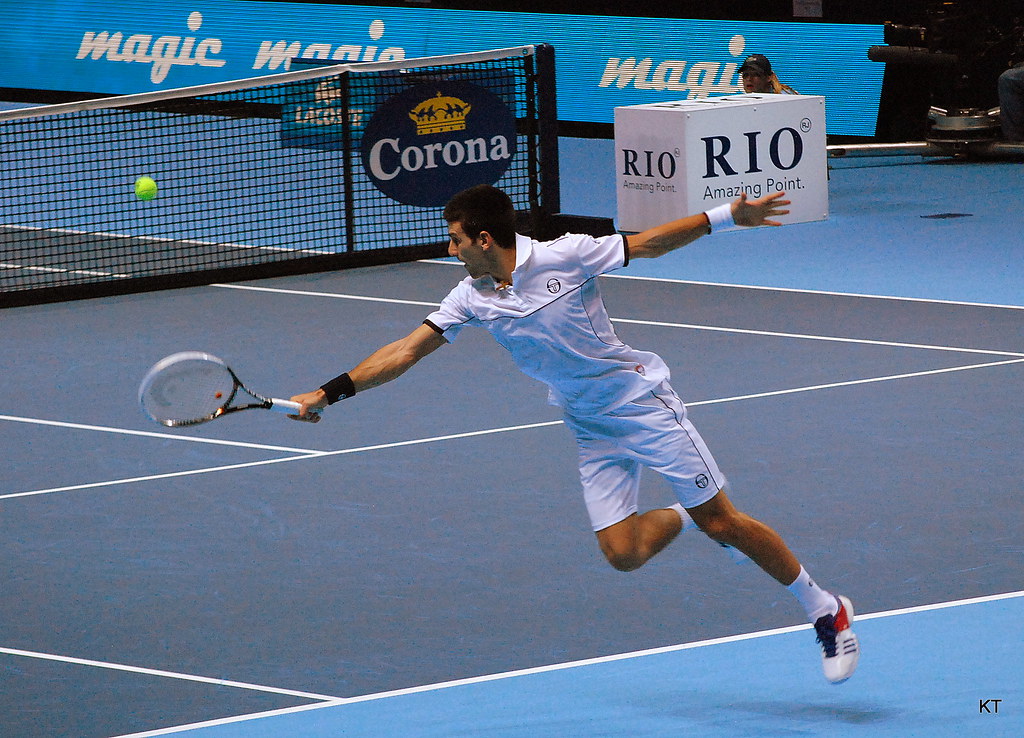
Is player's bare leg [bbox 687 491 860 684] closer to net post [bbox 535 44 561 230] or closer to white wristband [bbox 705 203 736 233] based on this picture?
white wristband [bbox 705 203 736 233]

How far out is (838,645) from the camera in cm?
526

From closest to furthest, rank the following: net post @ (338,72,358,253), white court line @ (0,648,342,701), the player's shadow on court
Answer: the player's shadow on court → white court line @ (0,648,342,701) → net post @ (338,72,358,253)

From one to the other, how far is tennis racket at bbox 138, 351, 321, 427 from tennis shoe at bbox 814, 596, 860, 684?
163cm

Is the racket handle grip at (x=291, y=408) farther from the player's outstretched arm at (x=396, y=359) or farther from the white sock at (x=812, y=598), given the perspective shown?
the white sock at (x=812, y=598)

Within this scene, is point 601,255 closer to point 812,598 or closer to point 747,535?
point 747,535

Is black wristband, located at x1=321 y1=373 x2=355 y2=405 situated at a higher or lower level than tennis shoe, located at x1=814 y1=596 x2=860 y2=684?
higher

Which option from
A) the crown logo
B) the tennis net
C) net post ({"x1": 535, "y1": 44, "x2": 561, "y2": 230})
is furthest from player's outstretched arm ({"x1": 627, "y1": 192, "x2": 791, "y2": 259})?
net post ({"x1": 535, "y1": 44, "x2": 561, "y2": 230})

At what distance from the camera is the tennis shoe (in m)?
5.21

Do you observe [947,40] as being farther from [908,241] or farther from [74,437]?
[74,437]

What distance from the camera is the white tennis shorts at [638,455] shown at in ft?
17.5

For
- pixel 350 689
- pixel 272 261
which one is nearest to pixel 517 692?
pixel 350 689

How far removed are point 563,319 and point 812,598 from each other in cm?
112

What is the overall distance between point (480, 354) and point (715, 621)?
4416 millimetres

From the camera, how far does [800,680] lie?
539 cm
